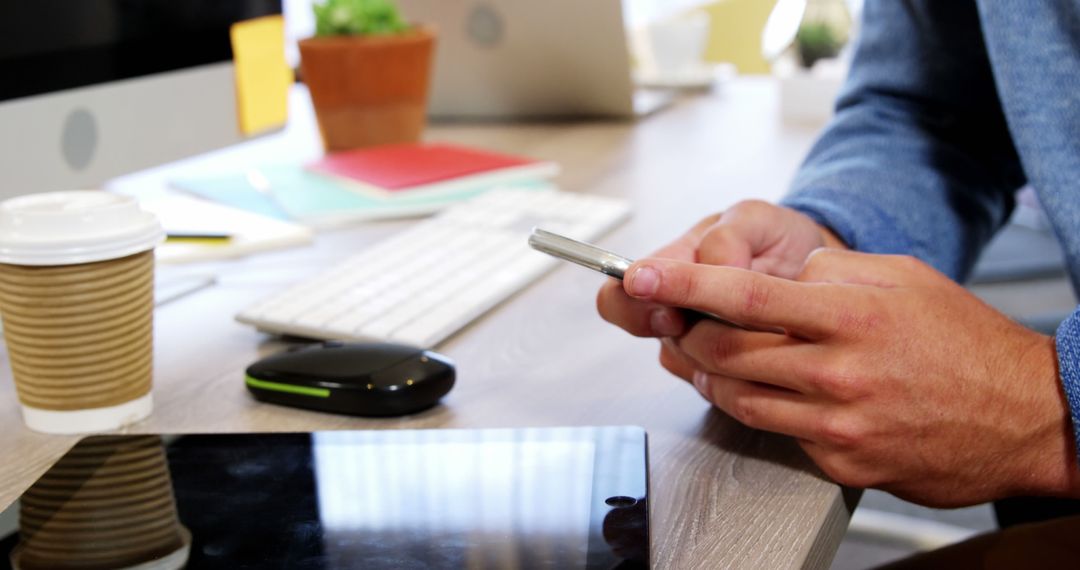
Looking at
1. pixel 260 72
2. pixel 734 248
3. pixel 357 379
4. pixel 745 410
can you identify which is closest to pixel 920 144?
pixel 734 248

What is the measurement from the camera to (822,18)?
1.69 metres

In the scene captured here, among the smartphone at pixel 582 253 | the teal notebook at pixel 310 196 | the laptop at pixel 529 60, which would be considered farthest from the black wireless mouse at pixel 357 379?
the laptop at pixel 529 60

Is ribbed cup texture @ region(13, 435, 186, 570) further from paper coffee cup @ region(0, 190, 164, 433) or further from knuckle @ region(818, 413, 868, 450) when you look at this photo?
knuckle @ region(818, 413, 868, 450)

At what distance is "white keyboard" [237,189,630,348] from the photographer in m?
0.74

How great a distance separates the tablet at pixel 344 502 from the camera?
47 centimetres

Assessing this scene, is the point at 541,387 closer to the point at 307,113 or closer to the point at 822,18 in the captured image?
the point at 307,113

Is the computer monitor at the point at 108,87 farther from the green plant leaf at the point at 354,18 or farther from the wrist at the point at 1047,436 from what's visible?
the wrist at the point at 1047,436

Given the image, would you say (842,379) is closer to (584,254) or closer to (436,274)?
(584,254)

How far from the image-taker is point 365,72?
127 cm

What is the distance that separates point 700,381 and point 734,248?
92 millimetres

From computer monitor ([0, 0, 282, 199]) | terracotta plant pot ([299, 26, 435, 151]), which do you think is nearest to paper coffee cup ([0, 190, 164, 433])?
computer monitor ([0, 0, 282, 199])

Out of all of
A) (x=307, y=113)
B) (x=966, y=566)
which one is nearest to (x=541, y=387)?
(x=966, y=566)

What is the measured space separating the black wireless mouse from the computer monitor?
308 mm

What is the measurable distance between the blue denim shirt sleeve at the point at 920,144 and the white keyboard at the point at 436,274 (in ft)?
0.70
